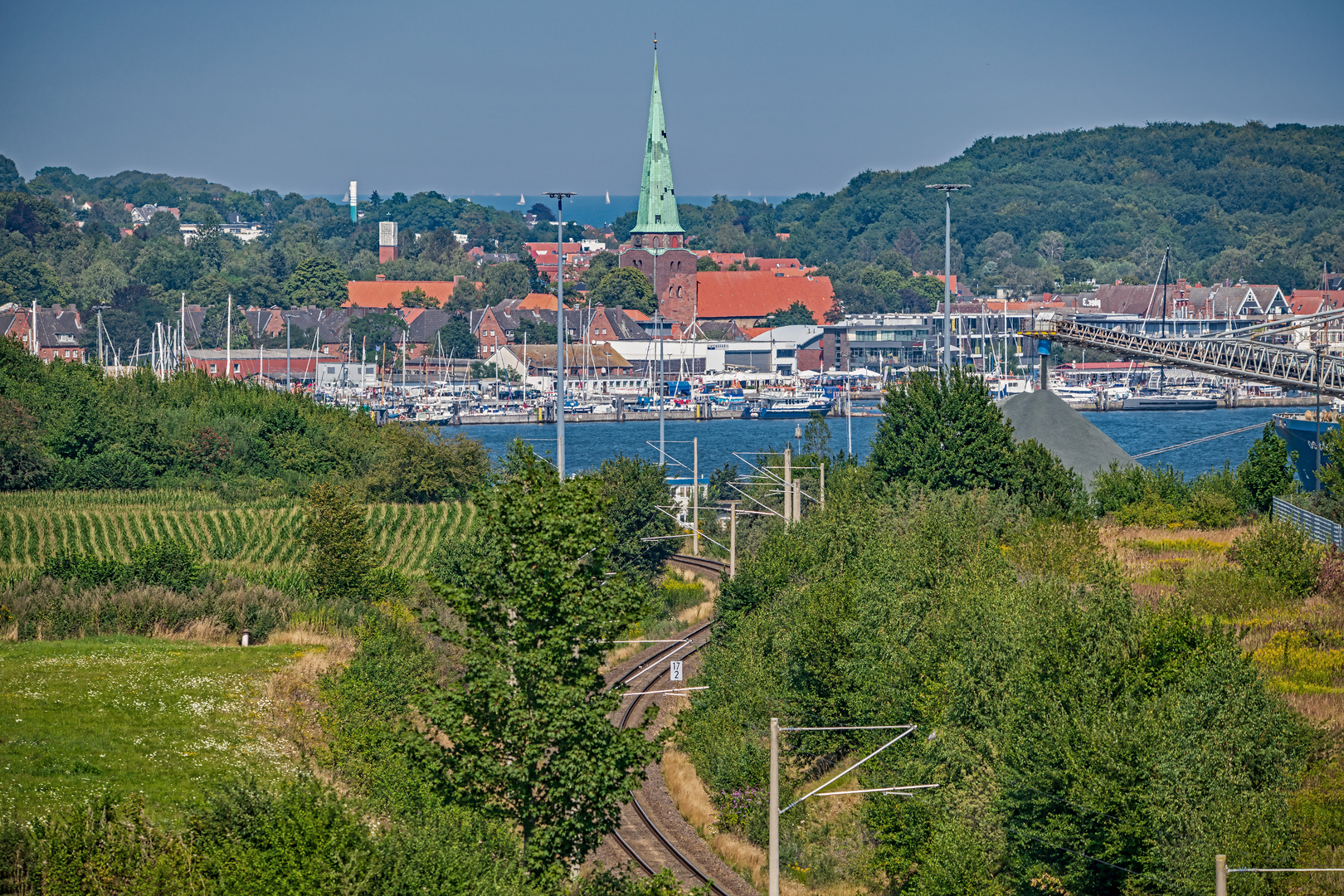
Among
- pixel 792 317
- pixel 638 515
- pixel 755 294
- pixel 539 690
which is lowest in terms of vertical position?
pixel 638 515

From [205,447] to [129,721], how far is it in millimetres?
33597

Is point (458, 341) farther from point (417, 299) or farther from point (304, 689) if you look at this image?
point (304, 689)

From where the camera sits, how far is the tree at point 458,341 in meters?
129

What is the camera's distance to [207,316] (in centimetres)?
13988

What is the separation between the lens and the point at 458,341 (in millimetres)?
129375

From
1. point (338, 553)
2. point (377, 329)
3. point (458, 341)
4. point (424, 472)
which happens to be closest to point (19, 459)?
point (424, 472)

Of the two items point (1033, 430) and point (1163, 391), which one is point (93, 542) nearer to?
point (1033, 430)

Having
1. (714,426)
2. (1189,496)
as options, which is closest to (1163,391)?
(714,426)

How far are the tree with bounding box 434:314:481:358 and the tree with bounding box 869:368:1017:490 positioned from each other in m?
94.8

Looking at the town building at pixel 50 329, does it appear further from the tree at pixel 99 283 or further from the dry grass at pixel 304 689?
the dry grass at pixel 304 689

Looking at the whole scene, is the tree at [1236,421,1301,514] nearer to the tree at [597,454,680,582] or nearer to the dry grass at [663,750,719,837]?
the tree at [597,454,680,582]

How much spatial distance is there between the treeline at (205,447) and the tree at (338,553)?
1488 cm

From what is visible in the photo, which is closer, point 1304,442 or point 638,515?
point 638,515

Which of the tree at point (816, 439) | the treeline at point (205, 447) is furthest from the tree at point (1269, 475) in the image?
the treeline at point (205, 447)
